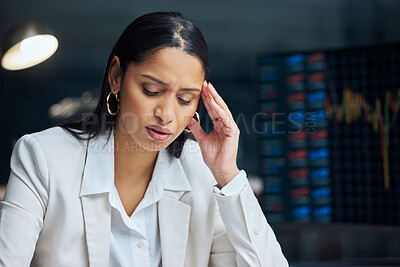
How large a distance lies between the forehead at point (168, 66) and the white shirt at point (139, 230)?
331mm

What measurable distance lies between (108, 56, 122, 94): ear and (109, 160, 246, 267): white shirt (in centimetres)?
28

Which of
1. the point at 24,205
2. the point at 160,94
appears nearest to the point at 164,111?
the point at 160,94

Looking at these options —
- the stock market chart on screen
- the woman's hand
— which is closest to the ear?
the woman's hand

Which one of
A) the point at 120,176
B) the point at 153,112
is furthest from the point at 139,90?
the point at 120,176

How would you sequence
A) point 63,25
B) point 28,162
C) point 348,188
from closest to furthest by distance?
point 28,162
point 348,188
point 63,25

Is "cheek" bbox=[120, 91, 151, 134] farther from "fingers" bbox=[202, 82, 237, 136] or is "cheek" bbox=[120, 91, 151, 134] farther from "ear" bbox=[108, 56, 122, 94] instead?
"fingers" bbox=[202, 82, 237, 136]

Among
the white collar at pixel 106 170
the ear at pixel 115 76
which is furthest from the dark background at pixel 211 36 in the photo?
the ear at pixel 115 76

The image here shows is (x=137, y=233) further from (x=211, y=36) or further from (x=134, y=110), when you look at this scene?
(x=211, y=36)

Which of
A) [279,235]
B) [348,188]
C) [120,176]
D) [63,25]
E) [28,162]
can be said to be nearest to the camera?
[28,162]

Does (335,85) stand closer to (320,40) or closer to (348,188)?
(348,188)

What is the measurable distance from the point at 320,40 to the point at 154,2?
142cm

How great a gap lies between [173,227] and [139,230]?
0.10m

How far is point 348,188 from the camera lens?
2.79 meters

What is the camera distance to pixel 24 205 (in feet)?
3.67
